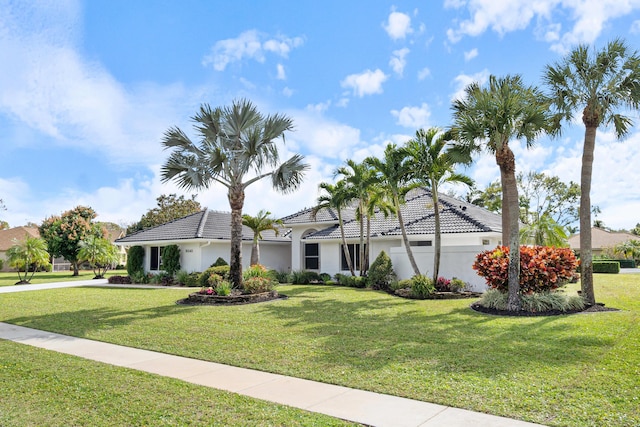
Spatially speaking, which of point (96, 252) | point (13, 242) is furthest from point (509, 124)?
point (13, 242)

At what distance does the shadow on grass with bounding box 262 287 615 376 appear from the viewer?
729 centimetres

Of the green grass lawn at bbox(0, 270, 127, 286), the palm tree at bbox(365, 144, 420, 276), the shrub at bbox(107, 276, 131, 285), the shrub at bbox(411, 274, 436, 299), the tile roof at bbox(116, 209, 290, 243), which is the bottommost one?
the green grass lawn at bbox(0, 270, 127, 286)

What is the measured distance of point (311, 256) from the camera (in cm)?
2725

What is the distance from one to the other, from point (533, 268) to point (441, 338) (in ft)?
19.2

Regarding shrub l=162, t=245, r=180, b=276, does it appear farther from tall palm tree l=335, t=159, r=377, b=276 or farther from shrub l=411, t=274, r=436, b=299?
shrub l=411, t=274, r=436, b=299

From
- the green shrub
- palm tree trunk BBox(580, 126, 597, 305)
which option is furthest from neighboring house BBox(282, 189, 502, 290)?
the green shrub

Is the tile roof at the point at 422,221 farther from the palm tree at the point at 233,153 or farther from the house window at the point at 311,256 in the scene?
the palm tree at the point at 233,153

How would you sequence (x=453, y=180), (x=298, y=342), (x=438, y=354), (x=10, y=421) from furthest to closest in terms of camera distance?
1. (x=453, y=180)
2. (x=298, y=342)
3. (x=438, y=354)
4. (x=10, y=421)

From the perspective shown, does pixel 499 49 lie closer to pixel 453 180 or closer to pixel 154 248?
pixel 453 180

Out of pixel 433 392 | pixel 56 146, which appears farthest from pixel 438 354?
pixel 56 146

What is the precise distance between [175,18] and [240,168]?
566cm

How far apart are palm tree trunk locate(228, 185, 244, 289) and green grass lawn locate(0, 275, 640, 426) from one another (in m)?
2.47

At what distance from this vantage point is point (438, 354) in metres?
7.80

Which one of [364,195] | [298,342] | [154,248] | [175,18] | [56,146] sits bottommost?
[298,342]
